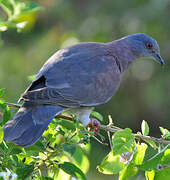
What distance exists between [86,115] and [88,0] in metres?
5.24

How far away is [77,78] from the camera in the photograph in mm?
2951

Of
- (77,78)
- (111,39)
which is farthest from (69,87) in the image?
(111,39)

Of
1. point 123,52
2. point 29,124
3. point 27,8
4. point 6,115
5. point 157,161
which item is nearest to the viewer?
point 157,161

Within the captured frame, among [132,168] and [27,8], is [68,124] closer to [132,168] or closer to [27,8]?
[132,168]

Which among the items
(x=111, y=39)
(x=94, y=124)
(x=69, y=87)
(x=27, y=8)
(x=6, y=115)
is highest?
(x=27, y=8)

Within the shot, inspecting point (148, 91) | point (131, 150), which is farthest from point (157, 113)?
point (131, 150)

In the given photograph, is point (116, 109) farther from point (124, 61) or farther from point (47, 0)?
point (124, 61)

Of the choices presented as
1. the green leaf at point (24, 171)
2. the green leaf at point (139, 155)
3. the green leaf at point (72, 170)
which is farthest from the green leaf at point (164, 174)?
the green leaf at point (24, 171)

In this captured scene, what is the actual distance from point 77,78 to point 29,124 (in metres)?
0.57

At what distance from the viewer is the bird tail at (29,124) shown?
2205 millimetres

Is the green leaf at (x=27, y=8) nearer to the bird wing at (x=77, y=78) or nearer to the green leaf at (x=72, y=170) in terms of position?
the bird wing at (x=77, y=78)

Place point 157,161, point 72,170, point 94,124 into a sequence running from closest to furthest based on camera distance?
point 157,161 < point 72,170 < point 94,124

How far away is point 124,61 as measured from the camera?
143 inches

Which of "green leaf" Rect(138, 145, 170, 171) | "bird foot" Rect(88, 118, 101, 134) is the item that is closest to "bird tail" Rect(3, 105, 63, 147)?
"bird foot" Rect(88, 118, 101, 134)
